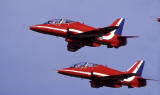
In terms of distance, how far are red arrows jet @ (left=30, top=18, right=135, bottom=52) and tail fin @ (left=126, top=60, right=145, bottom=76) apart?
9.66 metres

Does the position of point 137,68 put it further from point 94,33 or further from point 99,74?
point 94,33

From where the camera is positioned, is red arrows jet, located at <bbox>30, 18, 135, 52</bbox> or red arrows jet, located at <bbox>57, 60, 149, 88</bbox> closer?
red arrows jet, located at <bbox>30, 18, 135, 52</bbox>

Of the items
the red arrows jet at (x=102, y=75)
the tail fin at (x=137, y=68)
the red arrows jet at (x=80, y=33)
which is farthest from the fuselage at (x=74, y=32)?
the tail fin at (x=137, y=68)

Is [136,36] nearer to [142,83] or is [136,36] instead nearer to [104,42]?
[104,42]

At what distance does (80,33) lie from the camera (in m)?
75.2

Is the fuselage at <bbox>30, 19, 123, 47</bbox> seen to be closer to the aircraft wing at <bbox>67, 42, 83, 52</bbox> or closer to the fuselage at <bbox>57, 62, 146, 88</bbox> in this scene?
the aircraft wing at <bbox>67, 42, 83, 52</bbox>

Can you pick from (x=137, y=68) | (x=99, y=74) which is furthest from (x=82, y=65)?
(x=137, y=68)

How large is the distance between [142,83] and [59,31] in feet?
59.9

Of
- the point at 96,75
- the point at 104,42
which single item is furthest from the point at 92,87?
the point at 104,42

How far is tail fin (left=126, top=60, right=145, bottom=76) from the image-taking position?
289ft

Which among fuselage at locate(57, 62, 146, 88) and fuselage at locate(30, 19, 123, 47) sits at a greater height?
fuselage at locate(30, 19, 123, 47)

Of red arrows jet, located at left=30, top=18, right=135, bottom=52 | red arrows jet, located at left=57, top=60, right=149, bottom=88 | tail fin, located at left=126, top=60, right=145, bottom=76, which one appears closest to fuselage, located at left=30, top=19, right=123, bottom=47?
red arrows jet, located at left=30, top=18, right=135, bottom=52

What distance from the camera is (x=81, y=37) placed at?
249ft

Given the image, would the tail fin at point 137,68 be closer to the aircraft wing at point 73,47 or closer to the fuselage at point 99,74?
the fuselage at point 99,74
